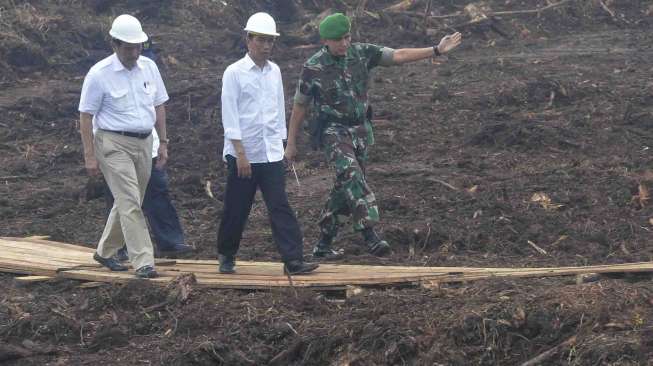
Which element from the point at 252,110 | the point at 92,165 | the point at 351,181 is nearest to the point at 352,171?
the point at 351,181

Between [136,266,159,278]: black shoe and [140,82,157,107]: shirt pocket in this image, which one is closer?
[136,266,159,278]: black shoe

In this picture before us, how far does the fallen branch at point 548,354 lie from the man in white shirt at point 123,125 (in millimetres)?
3497

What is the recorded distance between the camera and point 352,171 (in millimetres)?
9336

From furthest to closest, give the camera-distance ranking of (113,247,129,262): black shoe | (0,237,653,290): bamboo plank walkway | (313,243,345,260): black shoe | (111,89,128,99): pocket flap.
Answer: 1. (113,247,129,262): black shoe
2. (313,243,345,260): black shoe
3. (111,89,128,99): pocket flap
4. (0,237,653,290): bamboo plank walkway

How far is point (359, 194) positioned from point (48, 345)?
2.82m

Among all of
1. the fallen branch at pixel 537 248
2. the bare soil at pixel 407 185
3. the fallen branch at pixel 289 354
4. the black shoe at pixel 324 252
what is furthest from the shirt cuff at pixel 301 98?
the fallen branch at pixel 289 354

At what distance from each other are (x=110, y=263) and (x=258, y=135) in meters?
1.67

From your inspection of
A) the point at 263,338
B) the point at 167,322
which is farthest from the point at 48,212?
the point at 263,338

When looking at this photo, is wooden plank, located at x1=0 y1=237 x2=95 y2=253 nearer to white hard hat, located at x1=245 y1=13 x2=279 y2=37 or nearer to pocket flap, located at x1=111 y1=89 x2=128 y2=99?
pocket flap, located at x1=111 y1=89 x2=128 y2=99

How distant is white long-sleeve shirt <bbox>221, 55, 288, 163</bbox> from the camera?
834 cm

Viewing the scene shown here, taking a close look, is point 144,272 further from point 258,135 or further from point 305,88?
point 305,88

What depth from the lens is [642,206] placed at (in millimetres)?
10609

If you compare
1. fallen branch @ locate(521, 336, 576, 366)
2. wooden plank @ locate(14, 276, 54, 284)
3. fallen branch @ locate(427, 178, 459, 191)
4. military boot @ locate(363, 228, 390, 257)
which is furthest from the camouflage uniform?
fallen branch @ locate(521, 336, 576, 366)

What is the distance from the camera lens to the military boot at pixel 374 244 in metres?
9.43
